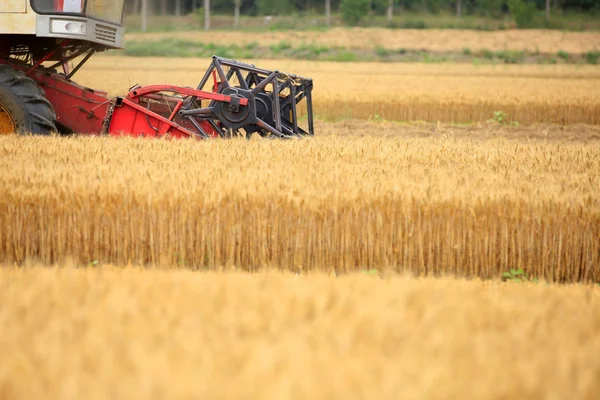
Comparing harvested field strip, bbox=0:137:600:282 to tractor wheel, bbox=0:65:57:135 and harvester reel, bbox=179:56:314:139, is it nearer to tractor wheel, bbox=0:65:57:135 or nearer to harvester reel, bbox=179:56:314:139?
tractor wheel, bbox=0:65:57:135

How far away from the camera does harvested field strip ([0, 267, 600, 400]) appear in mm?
2957

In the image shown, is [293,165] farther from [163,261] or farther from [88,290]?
[88,290]

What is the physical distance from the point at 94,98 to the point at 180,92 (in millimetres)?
1254

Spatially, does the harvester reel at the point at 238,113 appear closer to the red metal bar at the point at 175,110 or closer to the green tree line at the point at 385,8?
the red metal bar at the point at 175,110

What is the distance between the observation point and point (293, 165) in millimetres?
8375

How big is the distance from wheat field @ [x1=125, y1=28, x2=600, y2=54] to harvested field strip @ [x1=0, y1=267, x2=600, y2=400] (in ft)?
169

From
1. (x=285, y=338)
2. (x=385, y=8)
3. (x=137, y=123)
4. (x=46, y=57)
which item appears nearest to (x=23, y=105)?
(x=46, y=57)

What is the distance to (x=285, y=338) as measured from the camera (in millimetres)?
3420

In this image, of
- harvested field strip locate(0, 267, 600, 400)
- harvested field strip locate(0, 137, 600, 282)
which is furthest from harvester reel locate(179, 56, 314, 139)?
harvested field strip locate(0, 267, 600, 400)

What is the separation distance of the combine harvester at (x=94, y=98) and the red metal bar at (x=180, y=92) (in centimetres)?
1

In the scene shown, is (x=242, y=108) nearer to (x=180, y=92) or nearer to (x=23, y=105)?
(x=180, y=92)

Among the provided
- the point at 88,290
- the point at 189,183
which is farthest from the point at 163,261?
the point at 189,183

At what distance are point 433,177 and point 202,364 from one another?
4.86m

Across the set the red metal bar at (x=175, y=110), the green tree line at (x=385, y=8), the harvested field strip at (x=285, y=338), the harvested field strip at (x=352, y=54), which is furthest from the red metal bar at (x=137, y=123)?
the green tree line at (x=385, y=8)
